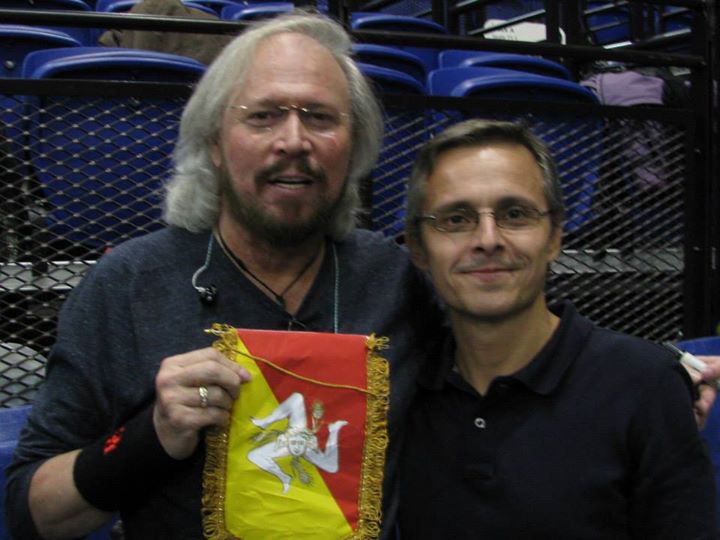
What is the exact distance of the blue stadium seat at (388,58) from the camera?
234 centimetres

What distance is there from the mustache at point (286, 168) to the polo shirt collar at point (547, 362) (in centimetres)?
38

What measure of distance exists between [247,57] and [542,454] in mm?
768

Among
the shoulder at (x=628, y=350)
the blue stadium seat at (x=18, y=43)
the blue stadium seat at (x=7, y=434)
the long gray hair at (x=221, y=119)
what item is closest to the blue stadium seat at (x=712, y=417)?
the shoulder at (x=628, y=350)

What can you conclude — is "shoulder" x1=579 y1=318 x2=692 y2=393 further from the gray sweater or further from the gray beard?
the gray beard

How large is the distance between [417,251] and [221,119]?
1.28 ft

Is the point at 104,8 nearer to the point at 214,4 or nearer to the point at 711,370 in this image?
the point at 214,4

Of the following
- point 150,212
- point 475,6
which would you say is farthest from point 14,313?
point 475,6

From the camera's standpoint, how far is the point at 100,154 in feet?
5.31

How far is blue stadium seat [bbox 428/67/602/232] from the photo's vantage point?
6.75 ft

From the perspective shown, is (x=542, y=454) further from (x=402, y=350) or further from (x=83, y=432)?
(x=83, y=432)

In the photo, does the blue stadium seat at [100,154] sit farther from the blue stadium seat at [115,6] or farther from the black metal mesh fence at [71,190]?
the blue stadium seat at [115,6]

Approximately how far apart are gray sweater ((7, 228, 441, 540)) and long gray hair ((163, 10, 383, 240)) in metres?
0.06

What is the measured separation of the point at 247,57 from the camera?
1188 mm

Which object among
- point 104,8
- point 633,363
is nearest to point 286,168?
point 633,363
